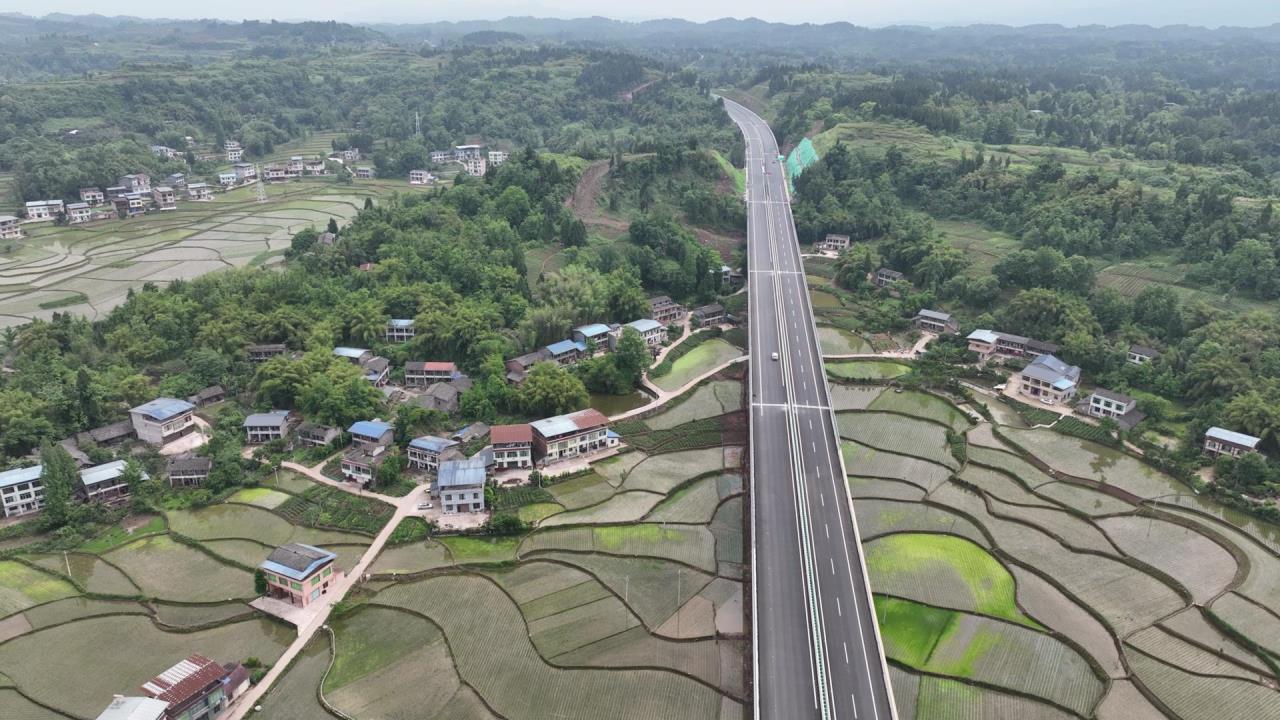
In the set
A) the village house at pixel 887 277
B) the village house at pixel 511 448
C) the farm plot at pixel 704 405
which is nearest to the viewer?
the village house at pixel 511 448

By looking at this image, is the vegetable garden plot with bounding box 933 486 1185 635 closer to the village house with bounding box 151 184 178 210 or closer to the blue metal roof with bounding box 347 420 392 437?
the blue metal roof with bounding box 347 420 392 437

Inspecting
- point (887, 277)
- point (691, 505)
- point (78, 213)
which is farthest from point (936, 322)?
point (78, 213)

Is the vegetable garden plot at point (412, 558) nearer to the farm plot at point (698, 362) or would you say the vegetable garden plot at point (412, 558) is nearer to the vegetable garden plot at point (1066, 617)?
the farm plot at point (698, 362)

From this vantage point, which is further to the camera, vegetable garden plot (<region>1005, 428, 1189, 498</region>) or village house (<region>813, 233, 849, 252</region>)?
village house (<region>813, 233, 849, 252</region>)

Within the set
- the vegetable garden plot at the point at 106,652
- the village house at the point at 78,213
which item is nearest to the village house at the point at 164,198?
the village house at the point at 78,213

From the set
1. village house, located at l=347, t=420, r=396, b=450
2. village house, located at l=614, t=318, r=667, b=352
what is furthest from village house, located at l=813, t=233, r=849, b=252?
village house, located at l=347, t=420, r=396, b=450
